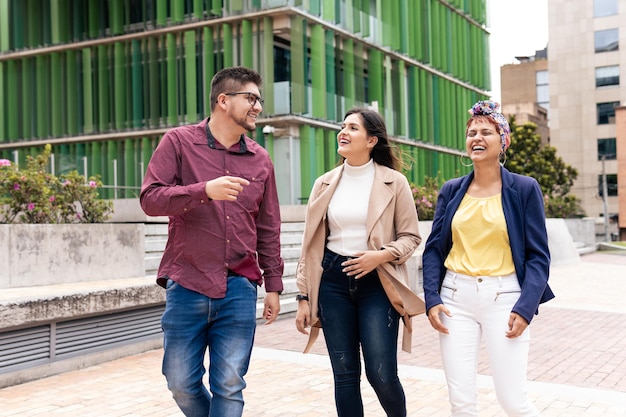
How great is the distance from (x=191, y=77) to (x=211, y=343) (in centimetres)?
2267

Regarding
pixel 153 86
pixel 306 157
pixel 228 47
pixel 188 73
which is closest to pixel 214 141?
pixel 306 157

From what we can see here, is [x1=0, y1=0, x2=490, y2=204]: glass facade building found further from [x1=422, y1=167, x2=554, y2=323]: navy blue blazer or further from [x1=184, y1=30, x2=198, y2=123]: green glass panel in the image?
[x1=422, y1=167, x2=554, y2=323]: navy blue blazer

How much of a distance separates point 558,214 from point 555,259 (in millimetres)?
11996

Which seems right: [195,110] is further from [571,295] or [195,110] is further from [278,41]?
[571,295]

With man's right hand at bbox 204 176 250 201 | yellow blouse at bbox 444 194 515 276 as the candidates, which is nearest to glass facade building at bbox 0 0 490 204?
yellow blouse at bbox 444 194 515 276

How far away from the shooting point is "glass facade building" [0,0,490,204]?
24.3 m

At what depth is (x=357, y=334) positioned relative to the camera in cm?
413

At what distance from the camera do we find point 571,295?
47.5 ft

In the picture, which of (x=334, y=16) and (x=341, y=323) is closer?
(x=341, y=323)

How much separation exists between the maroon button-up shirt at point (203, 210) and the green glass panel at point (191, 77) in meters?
21.9

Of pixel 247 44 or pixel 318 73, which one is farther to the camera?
pixel 318 73

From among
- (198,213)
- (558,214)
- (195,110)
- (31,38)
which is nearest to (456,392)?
(198,213)

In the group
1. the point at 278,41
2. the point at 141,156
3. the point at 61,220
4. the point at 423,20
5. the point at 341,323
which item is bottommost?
the point at 341,323

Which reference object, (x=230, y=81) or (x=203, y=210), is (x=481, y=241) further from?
(x=230, y=81)
